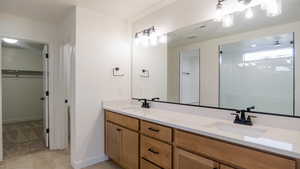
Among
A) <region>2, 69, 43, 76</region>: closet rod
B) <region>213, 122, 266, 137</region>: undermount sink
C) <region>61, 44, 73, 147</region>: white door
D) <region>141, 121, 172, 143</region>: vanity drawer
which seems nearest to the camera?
<region>213, 122, 266, 137</region>: undermount sink

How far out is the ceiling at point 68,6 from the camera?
2.35 meters

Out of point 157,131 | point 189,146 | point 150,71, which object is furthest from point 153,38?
point 189,146

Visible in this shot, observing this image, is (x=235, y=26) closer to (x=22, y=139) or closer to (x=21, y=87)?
(x=22, y=139)

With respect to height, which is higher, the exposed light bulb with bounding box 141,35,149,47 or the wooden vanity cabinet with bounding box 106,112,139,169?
the exposed light bulb with bounding box 141,35,149,47

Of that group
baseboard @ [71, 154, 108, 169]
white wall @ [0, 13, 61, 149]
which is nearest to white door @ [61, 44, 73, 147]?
white wall @ [0, 13, 61, 149]

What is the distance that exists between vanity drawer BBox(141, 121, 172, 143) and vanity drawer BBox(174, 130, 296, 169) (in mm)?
94

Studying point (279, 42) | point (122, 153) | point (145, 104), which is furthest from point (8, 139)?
point (279, 42)

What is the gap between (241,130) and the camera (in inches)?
A: 55.9

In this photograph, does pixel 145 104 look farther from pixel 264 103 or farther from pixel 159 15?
pixel 264 103

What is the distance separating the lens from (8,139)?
143 inches

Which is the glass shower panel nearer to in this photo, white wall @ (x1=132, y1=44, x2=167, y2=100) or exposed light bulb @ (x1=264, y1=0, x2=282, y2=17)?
exposed light bulb @ (x1=264, y1=0, x2=282, y2=17)

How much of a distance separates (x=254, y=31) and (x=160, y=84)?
4.50ft

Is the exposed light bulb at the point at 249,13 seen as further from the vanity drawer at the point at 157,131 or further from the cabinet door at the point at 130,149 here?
the cabinet door at the point at 130,149

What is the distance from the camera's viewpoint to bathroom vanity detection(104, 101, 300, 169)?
1060 mm
